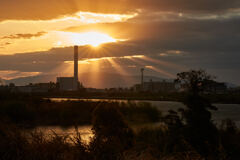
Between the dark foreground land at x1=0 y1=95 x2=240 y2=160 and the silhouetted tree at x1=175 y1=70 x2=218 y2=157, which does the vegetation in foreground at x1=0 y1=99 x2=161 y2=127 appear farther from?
the silhouetted tree at x1=175 y1=70 x2=218 y2=157

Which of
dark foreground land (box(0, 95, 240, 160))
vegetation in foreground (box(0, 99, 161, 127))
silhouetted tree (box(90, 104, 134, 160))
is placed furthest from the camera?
vegetation in foreground (box(0, 99, 161, 127))

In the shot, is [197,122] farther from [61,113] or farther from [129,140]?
[61,113]

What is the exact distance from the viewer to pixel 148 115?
1422 inches

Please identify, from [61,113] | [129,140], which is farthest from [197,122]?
[61,113]

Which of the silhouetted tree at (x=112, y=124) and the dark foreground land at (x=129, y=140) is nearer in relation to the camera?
the dark foreground land at (x=129, y=140)

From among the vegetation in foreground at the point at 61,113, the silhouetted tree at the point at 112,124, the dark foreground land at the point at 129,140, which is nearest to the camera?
the dark foreground land at the point at 129,140

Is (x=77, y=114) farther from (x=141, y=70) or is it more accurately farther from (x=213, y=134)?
(x=141, y=70)

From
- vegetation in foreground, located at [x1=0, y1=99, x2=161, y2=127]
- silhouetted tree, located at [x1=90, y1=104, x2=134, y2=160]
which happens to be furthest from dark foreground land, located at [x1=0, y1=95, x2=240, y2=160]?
vegetation in foreground, located at [x1=0, y1=99, x2=161, y2=127]

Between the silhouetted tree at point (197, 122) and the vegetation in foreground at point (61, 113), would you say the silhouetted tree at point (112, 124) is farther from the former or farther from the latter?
the vegetation in foreground at point (61, 113)

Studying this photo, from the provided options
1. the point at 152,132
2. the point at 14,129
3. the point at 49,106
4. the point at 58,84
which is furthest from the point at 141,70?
the point at 14,129

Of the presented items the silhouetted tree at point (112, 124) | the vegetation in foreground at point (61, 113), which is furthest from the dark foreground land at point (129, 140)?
the vegetation in foreground at point (61, 113)

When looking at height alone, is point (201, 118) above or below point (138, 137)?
above

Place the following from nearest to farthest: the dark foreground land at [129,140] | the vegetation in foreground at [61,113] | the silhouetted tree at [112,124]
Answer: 1. the dark foreground land at [129,140]
2. the silhouetted tree at [112,124]
3. the vegetation in foreground at [61,113]

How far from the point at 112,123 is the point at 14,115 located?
23512mm
